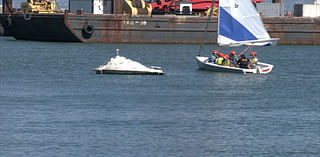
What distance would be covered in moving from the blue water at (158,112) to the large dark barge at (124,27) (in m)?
32.7

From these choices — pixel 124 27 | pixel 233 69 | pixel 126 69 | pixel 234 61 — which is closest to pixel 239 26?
pixel 234 61

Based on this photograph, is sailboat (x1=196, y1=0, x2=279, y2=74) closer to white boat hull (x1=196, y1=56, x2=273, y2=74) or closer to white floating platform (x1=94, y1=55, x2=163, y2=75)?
white boat hull (x1=196, y1=56, x2=273, y2=74)

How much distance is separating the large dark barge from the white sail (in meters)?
37.1

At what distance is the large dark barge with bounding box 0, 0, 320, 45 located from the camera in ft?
338

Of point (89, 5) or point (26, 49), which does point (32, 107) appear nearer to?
point (26, 49)

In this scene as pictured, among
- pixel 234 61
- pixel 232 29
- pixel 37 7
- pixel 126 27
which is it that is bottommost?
pixel 234 61

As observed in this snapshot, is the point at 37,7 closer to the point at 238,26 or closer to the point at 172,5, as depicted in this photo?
the point at 172,5

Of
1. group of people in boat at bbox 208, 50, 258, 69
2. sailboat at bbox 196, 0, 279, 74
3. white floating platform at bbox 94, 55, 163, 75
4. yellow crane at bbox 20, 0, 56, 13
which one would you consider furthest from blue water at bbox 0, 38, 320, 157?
yellow crane at bbox 20, 0, 56, 13

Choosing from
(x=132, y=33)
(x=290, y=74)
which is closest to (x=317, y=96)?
(x=290, y=74)

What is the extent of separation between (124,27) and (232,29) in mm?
40598

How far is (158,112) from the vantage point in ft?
129

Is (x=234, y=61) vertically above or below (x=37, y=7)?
below

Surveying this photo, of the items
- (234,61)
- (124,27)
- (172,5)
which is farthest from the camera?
(172,5)

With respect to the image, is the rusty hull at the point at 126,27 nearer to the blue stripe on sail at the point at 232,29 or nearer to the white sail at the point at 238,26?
the white sail at the point at 238,26
